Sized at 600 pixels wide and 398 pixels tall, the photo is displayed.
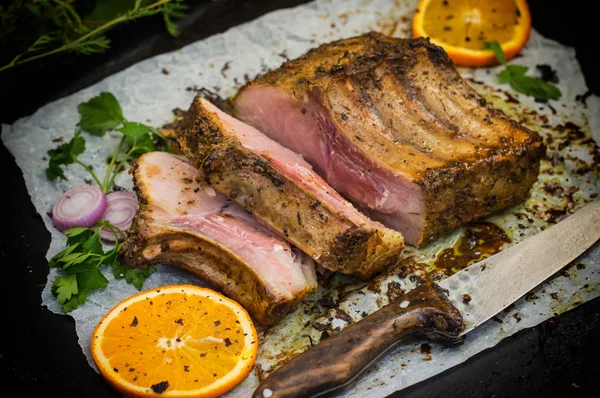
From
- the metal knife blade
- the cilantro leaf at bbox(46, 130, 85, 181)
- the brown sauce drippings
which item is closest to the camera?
the metal knife blade

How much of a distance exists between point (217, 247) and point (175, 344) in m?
0.58

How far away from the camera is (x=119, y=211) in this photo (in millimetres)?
4145

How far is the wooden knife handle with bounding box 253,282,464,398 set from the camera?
3.06 metres

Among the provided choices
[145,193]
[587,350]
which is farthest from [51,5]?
[587,350]

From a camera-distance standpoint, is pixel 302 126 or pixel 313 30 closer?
pixel 302 126

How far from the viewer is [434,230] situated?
3877 millimetres

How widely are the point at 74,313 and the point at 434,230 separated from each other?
6.59ft

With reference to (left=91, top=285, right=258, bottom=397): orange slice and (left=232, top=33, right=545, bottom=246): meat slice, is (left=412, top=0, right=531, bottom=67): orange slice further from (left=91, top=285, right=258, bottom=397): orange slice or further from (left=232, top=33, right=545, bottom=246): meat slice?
(left=91, top=285, right=258, bottom=397): orange slice

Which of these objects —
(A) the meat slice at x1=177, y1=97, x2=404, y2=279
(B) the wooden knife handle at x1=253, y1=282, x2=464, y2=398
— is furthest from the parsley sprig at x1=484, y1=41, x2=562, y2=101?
(B) the wooden knife handle at x1=253, y1=282, x2=464, y2=398

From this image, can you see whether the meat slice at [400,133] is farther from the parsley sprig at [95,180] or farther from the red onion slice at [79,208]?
the red onion slice at [79,208]

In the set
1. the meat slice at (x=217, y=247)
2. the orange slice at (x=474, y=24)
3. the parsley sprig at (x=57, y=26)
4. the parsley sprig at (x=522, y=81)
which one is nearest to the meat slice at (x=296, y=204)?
the meat slice at (x=217, y=247)

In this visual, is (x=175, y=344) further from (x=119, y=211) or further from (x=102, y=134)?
(x=102, y=134)

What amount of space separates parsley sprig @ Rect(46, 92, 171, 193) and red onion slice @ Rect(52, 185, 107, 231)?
0.43 feet

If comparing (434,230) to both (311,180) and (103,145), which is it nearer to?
(311,180)
